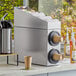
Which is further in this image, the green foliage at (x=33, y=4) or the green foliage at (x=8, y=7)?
the green foliage at (x=33, y=4)

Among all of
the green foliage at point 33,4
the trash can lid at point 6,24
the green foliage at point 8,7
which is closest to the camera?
the trash can lid at point 6,24

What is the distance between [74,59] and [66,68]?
22 centimetres

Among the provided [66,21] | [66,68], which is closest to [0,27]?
[66,68]

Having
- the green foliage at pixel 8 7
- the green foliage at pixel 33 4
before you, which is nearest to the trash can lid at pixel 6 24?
the green foliage at pixel 8 7

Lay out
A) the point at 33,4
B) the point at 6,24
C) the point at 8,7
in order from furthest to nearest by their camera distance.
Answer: the point at 33,4 → the point at 8,7 → the point at 6,24

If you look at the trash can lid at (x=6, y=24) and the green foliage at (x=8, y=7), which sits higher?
the green foliage at (x=8, y=7)

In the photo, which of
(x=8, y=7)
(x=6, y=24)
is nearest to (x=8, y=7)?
(x=8, y=7)

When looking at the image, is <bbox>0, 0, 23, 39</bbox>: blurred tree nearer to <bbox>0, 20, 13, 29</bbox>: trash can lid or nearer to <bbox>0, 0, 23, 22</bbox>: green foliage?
<bbox>0, 0, 23, 22</bbox>: green foliage

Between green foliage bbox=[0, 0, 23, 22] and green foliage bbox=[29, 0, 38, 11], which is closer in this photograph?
green foliage bbox=[0, 0, 23, 22]

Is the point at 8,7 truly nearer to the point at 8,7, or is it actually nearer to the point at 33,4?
the point at 8,7

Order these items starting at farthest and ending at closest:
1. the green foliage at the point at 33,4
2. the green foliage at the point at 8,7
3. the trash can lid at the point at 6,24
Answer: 1. the green foliage at the point at 33,4
2. the green foliage at the point at 8,7
3. the trash can lid at the point at 6,24

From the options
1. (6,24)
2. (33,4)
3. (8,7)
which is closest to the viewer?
(6,24)

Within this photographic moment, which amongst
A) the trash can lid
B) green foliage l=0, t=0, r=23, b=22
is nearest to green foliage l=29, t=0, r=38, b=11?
green foliage l=0, t=0, r=23, b=22

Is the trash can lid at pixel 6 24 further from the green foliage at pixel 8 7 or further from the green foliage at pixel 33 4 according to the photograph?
the green foliage at pixel 33 4
